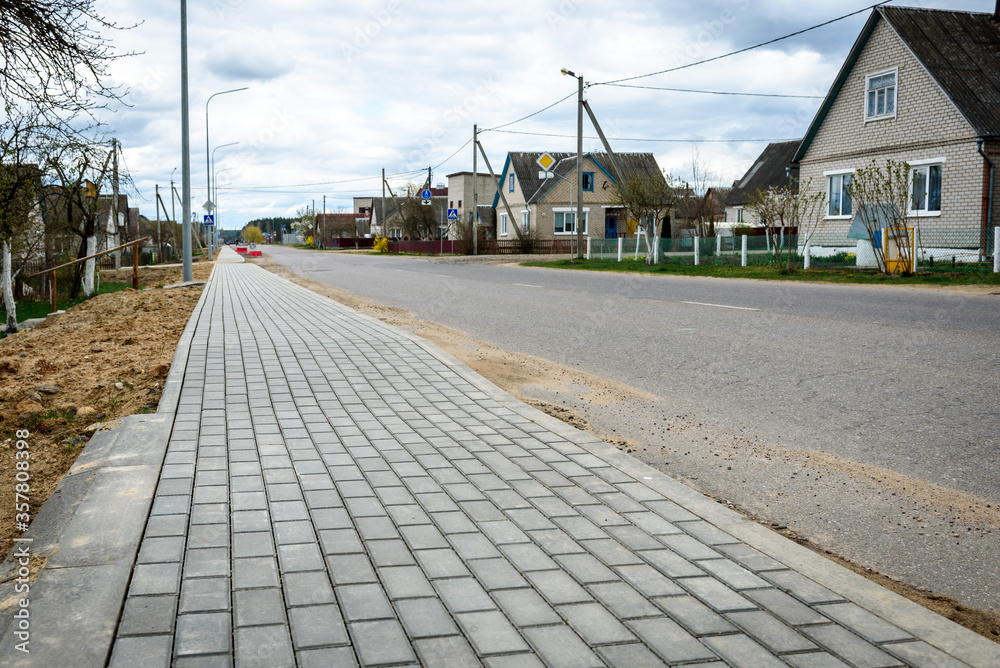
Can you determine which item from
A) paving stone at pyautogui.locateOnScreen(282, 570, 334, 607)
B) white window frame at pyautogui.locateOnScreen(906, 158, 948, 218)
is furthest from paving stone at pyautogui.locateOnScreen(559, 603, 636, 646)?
white window frame at pyautogui.locateOnScreen(906, 158, 948, 218)

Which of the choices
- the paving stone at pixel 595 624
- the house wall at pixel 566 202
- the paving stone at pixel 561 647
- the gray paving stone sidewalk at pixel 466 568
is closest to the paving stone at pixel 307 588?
the gray paving stone sidewalk at pixel 466 568

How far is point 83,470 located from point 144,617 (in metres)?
2.05

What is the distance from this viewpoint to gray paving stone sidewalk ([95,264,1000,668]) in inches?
105

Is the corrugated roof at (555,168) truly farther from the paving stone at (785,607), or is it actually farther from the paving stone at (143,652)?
the paving stone at (143,652)

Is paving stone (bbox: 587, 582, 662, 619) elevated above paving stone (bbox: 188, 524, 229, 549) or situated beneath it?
situated beneath

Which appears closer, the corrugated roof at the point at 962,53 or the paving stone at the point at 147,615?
the paving stone at the point at 147,615

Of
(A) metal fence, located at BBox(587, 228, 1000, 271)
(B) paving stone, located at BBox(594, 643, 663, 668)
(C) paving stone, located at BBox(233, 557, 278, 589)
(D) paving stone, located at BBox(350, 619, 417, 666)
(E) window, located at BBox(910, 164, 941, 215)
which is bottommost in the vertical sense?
(B) paving stone, located at BBox(594, 643, 663, 668)

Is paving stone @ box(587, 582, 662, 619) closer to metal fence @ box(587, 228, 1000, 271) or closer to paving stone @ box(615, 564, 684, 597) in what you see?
paving stone @ box(615, 564, 684, 597)

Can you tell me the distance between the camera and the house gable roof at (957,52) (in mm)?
24578

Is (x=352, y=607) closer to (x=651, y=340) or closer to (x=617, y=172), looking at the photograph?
(x=651, y=340)

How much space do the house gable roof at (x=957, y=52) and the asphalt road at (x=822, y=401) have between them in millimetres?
12632

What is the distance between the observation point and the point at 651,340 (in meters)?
10.2

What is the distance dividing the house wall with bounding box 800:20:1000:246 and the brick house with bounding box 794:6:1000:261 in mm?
33

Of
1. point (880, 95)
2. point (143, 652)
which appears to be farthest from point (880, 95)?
point (143, 652)
